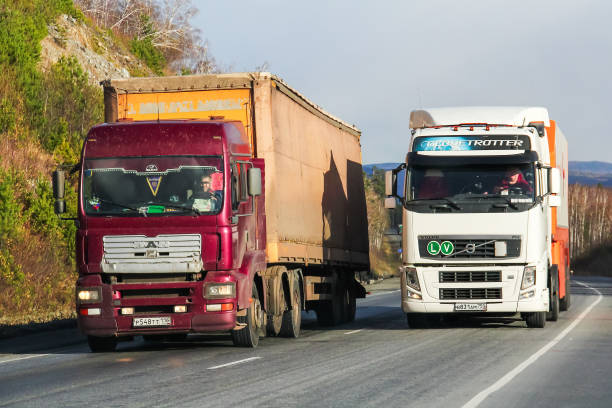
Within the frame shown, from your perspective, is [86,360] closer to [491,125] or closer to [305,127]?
[305,127]

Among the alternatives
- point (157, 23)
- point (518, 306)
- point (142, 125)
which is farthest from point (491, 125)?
point (157, 23)

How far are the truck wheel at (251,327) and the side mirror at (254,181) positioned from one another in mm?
1802

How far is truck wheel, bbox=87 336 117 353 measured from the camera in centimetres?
1747

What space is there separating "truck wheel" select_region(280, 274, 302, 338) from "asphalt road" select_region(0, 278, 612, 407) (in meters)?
0.50

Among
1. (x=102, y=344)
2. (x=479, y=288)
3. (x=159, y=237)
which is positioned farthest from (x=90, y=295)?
(x=479, y=288)

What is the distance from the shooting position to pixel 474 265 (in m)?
20.2

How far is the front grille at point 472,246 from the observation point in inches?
788

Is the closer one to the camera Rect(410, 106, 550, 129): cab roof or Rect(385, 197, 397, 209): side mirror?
Rect(385, 197, 397, 209): side mirror

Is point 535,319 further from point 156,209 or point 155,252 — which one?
point 156,209

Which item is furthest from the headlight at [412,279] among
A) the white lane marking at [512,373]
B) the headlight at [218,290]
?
the headlight at [218,290]

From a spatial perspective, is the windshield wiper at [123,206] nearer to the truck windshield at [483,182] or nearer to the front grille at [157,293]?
the front grille at [157,293]

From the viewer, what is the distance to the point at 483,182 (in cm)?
2016

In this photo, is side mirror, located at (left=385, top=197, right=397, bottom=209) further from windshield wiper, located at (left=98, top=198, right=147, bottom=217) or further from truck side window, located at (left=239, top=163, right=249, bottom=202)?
windshield wiper, located at (left=98, top=198, right=147, bottom=217)

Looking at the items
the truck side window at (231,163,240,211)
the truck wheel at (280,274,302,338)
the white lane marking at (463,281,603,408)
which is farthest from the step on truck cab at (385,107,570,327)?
the truck side window at (231,163,240,211)
